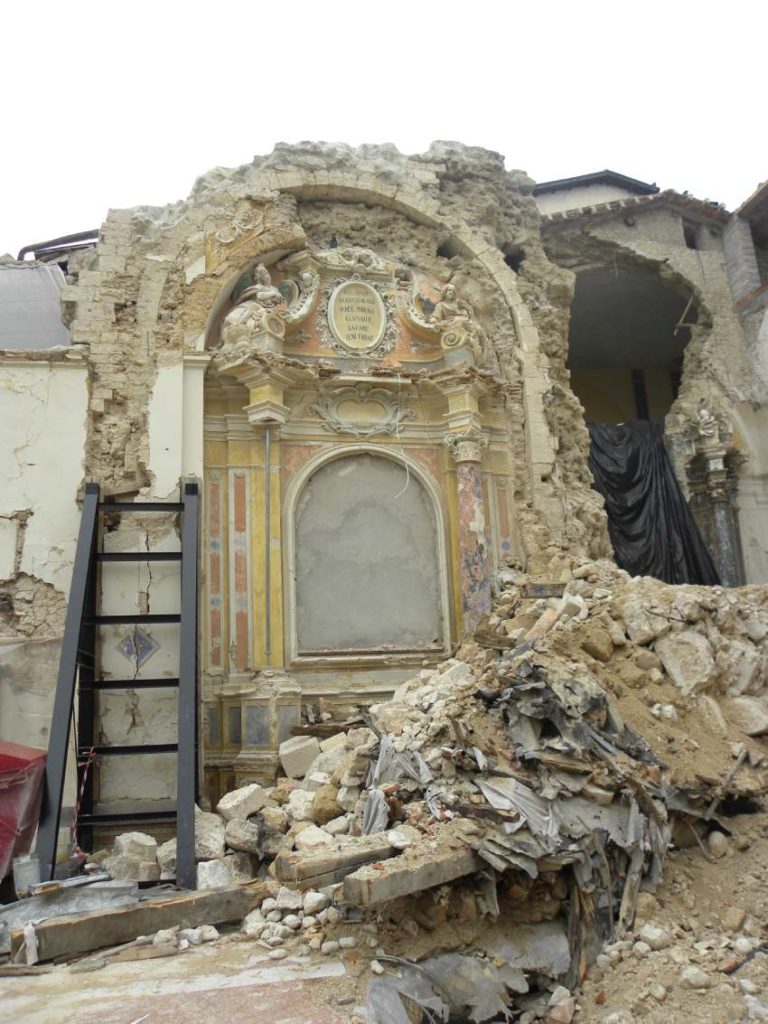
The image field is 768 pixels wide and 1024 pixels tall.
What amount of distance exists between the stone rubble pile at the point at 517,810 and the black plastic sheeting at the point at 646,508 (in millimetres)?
5439

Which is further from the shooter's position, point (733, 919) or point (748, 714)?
point (748, 714)

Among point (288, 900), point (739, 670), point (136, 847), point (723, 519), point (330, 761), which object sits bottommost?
point (288, 900)

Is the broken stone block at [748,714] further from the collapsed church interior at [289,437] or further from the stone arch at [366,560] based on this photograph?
the stone arch at [366,560]

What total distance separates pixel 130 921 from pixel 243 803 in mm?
1586

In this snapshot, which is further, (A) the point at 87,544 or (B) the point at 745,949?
(A) the point at 87,544

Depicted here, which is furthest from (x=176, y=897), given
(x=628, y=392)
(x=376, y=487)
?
(x=628, y=392)

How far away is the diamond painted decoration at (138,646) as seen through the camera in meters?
7.48

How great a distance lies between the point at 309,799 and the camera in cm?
607

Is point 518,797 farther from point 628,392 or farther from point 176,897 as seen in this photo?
point 628,392

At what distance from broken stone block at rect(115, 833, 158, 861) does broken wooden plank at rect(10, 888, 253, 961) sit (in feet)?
3.05

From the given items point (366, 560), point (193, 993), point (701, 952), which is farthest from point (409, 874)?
point (366, 560)

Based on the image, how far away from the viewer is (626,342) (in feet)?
51.6

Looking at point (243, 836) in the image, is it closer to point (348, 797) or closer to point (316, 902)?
point (348, 797)

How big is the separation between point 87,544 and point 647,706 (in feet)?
15.4
